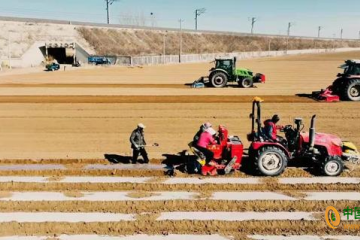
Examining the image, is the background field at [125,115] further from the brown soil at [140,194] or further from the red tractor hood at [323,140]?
the red tractor hood at [323,140]

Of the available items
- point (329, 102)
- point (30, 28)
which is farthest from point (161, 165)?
point (30, 28)

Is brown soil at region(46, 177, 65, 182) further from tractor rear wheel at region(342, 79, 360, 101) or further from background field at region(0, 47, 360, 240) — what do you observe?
tractor rear wheel at region(342, 79, 360, 101)

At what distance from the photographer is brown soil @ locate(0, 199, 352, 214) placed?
6848 mm

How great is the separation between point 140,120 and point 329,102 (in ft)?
29.0

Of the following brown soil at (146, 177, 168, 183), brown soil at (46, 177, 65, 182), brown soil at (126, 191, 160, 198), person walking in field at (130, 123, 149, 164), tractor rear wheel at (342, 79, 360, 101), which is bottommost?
brown soil at (126, 191, 160, 198)

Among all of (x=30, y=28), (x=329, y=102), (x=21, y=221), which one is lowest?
(x=21, y=221)

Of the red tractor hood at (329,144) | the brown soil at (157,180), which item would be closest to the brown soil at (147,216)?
the brown soil at (157,180)

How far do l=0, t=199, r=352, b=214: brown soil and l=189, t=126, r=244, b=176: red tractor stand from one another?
1390 millimetres

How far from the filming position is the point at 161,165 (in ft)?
30.6

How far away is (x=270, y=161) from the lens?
8172 millimetres

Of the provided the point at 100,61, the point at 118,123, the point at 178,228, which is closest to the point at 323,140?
the point at 178,228

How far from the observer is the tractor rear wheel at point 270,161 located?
8016 millimetres

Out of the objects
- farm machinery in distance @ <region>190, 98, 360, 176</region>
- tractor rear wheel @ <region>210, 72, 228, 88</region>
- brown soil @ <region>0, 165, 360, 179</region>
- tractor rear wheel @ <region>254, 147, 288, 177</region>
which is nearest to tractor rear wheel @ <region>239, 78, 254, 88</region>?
tractor rear wheel @ <region>210, 72, 228, 88</region>

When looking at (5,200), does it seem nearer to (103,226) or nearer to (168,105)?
(103,226)
